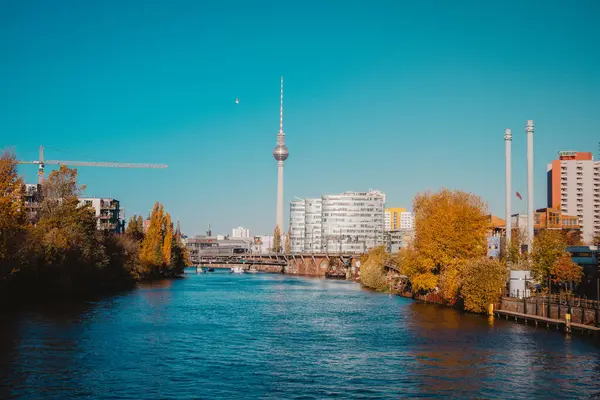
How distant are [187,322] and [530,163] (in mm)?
68657

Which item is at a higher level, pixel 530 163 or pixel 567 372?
pixel 530 163

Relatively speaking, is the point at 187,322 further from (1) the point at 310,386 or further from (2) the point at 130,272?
(2) the point at 130,272

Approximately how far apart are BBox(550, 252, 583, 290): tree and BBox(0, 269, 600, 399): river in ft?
42.7

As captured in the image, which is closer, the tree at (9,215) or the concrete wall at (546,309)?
the concrete wall at (546,309)

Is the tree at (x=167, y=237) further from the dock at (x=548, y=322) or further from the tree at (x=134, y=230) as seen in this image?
the dock at (x=548, y=322)

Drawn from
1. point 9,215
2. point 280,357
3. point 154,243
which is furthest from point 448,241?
point 154,243

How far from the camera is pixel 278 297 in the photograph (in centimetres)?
11369

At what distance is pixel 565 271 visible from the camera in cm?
8056

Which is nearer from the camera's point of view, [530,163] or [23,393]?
A: [23,393]

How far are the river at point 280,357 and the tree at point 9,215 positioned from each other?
571 cm

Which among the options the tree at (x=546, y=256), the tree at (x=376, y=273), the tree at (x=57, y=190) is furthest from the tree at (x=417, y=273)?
the tree at (x=57, y=190)

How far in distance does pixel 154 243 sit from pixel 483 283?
97634mm

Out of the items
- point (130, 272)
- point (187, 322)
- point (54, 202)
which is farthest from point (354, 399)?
point (130, 272)

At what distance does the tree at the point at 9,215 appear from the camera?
67125mm
